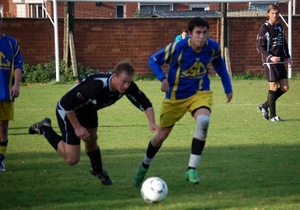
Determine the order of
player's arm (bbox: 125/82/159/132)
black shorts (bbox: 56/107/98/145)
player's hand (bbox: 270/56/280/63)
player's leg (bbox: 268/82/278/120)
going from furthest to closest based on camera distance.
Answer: player's leg (bbox: 268/82/278/120), player's hand (bbox: 270/56/280/63), black shorts (bbox: 56/107/98/145), player's arm (bbox: 125/82/159/132)

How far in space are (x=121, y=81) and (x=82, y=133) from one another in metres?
0.69

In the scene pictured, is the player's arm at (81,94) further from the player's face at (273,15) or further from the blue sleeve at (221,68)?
the player's face at (273,15)

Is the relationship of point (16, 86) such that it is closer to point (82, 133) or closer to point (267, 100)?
point (82, 133)

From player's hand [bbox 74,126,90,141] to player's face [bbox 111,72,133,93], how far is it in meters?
0.56

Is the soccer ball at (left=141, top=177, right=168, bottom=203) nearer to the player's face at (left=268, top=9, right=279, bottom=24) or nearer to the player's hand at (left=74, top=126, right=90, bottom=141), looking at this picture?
the player's hand at (left=74, top=126, right=90, bottom=141)

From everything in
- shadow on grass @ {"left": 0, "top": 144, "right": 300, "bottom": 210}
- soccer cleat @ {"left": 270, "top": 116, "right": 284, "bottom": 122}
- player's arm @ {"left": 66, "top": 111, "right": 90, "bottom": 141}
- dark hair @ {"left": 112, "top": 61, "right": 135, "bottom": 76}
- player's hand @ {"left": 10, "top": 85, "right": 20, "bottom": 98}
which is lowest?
soccer cleat @ {"left": 270, "top": 116, "right": 284, "bottom": 122}

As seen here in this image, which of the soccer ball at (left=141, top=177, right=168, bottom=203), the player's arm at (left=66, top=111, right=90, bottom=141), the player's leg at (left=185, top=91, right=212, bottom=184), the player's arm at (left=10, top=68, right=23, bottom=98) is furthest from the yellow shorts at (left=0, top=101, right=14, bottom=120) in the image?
the soccer ball at (left=141, top=177, right=168, bottom=203)

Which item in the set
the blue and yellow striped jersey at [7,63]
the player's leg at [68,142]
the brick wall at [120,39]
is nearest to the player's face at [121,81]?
the player's leg at [68,142]

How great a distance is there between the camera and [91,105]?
6.98 metres

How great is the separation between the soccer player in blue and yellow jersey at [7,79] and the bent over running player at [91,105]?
1.02 m

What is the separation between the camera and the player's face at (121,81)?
6.52 m

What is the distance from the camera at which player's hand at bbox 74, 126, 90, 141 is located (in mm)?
6734

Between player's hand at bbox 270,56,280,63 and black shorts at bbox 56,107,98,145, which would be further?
player's hand at bbox 270,56,280,63

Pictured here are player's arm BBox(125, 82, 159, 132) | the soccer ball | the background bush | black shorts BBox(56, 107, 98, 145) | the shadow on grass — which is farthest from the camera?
the background bush
